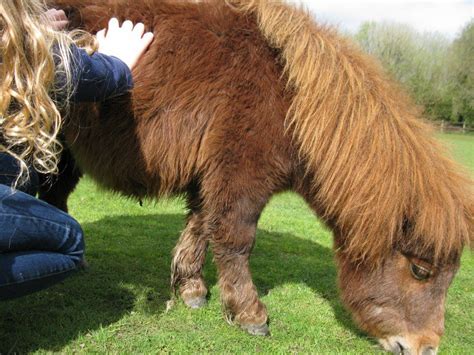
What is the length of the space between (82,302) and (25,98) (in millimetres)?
1909

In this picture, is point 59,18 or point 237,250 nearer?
point 59,18

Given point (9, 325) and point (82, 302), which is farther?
point (82, 302)

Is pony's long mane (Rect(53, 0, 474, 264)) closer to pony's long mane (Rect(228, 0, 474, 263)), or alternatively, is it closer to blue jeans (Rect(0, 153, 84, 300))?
pony's long mane (Rect(228, 0, 474, 263))

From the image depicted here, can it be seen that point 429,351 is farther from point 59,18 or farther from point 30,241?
point 59,18

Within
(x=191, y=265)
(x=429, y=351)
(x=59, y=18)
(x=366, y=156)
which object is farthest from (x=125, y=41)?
(x=429, y=351)

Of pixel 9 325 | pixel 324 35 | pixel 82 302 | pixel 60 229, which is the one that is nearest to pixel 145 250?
pixel 82 302

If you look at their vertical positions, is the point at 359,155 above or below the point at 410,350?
above

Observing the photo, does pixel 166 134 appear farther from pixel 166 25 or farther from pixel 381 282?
pixel 381 282

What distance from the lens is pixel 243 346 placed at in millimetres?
3059

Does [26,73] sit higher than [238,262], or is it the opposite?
[26,73]

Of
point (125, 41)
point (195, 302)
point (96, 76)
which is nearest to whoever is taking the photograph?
point (96, 76)

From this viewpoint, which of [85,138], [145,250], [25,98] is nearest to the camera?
[25,98]

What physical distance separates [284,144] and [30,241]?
1607 mm

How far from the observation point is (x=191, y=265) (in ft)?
12.3
